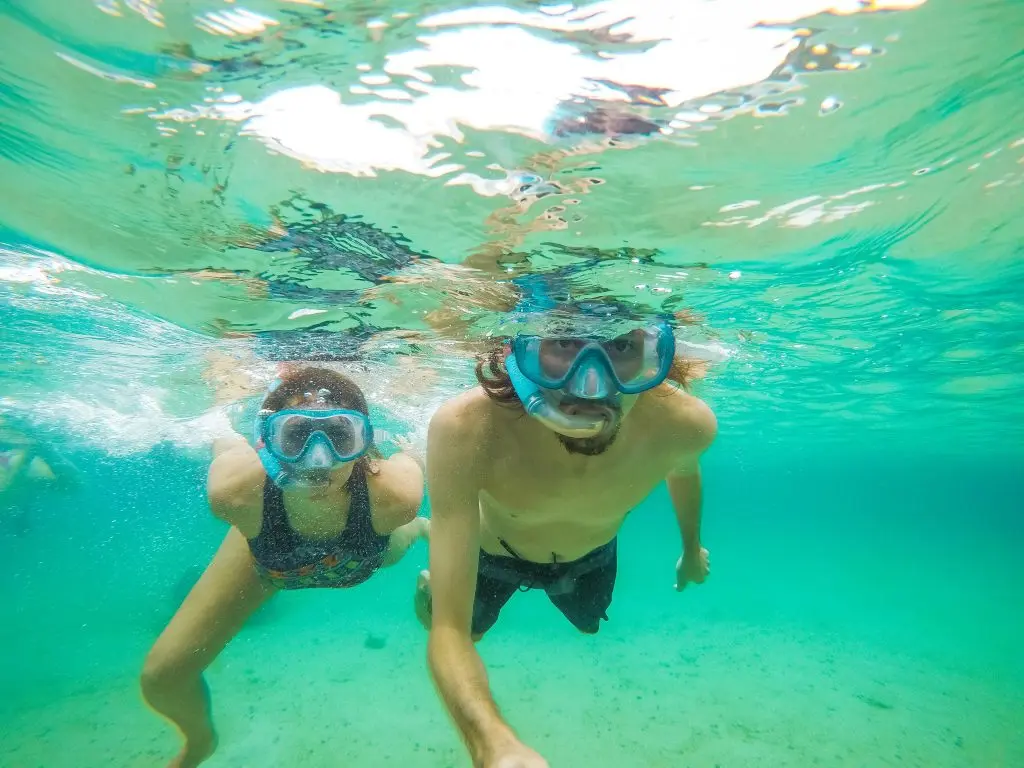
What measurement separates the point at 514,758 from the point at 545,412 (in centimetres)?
221

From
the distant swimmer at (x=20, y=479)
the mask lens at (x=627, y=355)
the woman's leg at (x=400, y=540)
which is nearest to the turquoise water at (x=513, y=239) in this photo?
the mask lens at (x=627, y=355)

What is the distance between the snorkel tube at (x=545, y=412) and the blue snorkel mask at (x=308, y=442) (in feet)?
9.91

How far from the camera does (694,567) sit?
6.40m

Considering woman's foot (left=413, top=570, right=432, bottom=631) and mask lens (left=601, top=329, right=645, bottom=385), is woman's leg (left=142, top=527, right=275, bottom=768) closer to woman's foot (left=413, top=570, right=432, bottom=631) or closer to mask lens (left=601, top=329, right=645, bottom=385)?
woman's foot (left=413, top=570, right=432, bottom=631)

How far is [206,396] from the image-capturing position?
19.1 m

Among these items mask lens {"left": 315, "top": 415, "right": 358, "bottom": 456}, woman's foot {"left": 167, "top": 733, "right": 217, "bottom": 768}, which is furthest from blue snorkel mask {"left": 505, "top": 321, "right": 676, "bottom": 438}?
woman's foot {"left": 167, "top": 733, "right": 217, "bottom": 768}

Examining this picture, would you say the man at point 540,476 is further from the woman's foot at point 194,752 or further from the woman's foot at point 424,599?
the woman's foot at point 194,752

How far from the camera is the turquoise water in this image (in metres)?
4.15

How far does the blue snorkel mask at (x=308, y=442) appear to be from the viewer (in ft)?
20.5

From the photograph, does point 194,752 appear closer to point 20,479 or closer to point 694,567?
point 694,567

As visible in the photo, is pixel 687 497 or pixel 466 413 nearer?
pixel 466 413

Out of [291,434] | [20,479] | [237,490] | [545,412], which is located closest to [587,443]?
[545,412]

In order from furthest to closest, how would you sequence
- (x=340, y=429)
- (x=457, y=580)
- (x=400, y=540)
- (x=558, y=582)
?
(x=400, y=540) < (x=340, y=429) < (x=558, y=582) < (x=457, y=580)

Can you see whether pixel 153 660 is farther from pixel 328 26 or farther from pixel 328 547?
pixel 328 26
